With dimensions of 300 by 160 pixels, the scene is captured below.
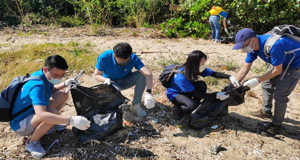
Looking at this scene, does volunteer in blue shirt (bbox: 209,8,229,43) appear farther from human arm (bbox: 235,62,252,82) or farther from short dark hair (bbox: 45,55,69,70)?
short dark hair (bbox: 45,55,69,70)

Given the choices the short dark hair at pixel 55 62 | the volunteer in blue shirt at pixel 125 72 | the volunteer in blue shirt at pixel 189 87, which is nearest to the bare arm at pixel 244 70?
the volunteer in blue shirt at pixel 189 87

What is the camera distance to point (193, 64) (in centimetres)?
288

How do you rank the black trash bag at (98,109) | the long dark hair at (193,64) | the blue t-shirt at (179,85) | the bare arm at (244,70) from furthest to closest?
the bare arm at (244,70)
the blue t-shirt at (179,85)
the long dark hair at (193,64)
the black trash bag at (98,109)

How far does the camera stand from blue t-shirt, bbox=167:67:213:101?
117 inches

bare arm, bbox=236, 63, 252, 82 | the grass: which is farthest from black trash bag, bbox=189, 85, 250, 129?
the grass

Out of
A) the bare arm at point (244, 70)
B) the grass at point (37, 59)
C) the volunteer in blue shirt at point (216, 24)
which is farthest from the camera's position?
the volunteer in blue shirt at point (216, 24)

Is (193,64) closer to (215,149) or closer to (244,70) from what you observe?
(244,70)

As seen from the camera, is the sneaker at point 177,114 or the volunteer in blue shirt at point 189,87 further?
the sneaker at point 177,114

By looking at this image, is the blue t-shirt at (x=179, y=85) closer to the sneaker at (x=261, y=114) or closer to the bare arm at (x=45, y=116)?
the sneaker at (x=261, y=114)

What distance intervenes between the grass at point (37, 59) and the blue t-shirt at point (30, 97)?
190cm

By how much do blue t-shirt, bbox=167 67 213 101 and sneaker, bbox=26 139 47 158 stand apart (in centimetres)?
164

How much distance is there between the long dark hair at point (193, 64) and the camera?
285cm

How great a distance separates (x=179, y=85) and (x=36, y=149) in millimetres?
1765

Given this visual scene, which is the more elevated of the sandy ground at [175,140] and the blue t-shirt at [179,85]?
the blue t-shirt at [179,85]
